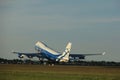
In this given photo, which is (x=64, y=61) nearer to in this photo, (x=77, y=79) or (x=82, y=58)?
(x=82, y=58)

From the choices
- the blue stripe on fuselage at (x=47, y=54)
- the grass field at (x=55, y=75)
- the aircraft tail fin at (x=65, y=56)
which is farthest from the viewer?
the blue stripe on fuselage at (x=47, y=54)

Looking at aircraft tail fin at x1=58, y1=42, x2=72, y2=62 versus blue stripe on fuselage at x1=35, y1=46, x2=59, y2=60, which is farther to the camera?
blue stripe on fuselage at x1=35, y1=46, x2=59, y2=60

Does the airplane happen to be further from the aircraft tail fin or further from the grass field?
the grass field

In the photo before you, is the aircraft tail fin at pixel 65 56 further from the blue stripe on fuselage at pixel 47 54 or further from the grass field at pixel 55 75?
the grass field at pixel 55 75

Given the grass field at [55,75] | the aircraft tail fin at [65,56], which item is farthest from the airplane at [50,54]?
the grass field at [55,75]

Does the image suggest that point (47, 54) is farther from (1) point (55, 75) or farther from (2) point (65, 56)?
(1) point (55, 75)

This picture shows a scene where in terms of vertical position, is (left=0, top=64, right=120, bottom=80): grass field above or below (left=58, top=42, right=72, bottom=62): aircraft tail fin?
below

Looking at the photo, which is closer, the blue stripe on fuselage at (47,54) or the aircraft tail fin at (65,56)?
the aircraft tail fin at (65,56)

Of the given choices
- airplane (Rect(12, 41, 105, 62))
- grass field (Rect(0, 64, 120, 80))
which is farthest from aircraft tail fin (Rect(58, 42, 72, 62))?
grass field (Rect(0, 64, 120, 80))

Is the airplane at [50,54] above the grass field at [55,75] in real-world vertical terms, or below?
above

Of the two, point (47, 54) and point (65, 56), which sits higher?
point (47, 54)

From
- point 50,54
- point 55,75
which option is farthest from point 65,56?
point 55,75

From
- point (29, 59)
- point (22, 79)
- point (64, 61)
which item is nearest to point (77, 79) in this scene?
point (22, 79)

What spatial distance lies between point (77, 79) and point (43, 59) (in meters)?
106
